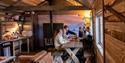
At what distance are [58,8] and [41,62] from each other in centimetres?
679

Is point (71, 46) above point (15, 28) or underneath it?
underneath

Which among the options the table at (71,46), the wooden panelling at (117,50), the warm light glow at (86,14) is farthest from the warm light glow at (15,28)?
the wooden panelling at (117,50)

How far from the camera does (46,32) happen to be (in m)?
12.8

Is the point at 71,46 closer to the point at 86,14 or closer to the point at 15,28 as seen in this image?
the point at 86,14

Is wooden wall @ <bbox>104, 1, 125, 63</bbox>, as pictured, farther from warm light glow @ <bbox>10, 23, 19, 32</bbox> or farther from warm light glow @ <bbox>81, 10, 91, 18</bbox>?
warm light glow @ <bbox>10, 23, 19, 32</bbox>

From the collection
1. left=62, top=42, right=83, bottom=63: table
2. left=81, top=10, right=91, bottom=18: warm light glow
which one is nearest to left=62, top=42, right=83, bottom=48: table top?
left=62, top=42, right=83, bottom=63: table

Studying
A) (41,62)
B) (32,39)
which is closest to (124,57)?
(41,62)

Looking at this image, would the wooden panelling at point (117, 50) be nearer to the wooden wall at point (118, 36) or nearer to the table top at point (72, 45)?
the wooden wall at point (118, 36)

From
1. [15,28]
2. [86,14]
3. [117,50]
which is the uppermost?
[86,14]

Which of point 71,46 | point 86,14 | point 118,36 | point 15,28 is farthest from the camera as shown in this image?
point 15,28

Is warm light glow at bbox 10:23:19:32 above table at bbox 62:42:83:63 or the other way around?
above

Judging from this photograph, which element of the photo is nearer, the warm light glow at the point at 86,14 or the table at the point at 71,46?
the table at the point at 71,46

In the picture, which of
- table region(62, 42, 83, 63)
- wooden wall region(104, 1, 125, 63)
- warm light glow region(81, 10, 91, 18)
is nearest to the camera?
wooden wall region(104, 1, 125, 63)

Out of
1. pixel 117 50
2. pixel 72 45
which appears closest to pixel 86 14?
pixel 72 45
